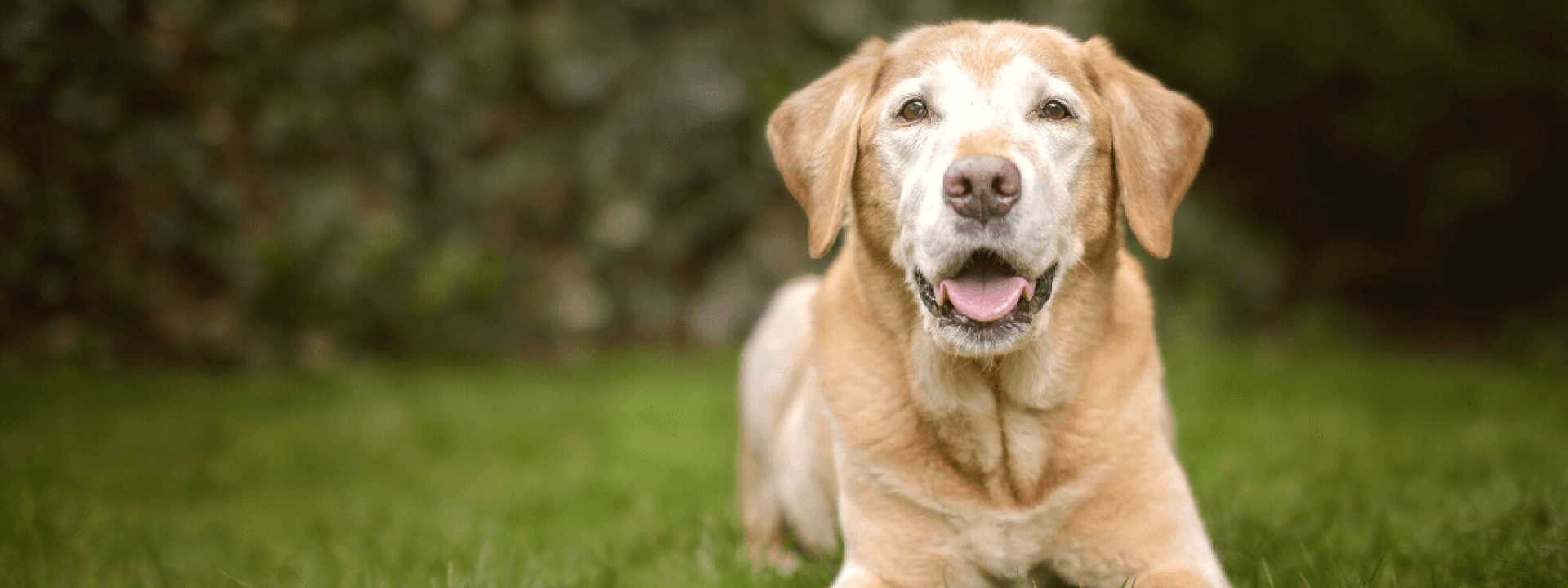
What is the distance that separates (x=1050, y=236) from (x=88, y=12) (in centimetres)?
578

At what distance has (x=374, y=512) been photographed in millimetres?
4145

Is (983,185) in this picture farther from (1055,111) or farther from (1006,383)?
(1006,383)

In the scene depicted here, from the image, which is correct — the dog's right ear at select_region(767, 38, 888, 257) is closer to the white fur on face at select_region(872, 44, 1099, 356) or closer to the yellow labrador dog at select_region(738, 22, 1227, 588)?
the yellow labrador dog at select_region(738, 22, 1227, 588)

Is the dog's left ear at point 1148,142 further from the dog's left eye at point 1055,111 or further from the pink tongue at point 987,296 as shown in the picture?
the pink tongue at point 987,296

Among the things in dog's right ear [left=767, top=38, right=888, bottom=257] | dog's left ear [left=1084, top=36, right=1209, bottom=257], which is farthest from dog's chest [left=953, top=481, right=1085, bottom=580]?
dog's right ear [left=767, top=38, right=888, bottom=257]

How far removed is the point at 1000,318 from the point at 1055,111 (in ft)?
1.89

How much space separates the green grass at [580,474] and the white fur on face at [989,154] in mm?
961

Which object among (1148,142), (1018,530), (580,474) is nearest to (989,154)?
(1148,142)

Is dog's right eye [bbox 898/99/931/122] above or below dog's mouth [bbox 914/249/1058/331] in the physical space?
above

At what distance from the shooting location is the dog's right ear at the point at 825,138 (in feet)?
8.32

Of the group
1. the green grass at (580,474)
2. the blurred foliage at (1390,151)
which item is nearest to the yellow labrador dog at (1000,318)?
the green grass at (580,474)

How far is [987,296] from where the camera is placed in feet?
7.30

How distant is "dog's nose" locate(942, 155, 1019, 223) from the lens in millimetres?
2066

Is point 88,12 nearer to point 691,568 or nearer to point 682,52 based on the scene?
point 682,52
